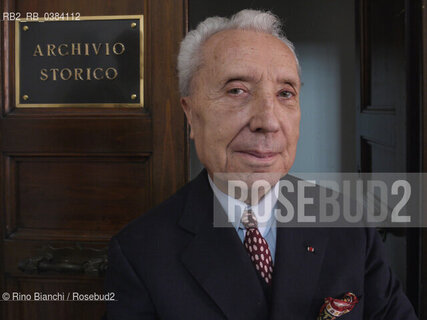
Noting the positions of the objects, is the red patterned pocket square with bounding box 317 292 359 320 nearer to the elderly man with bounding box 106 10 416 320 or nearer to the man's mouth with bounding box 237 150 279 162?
the elderly man with bounding box 106 10 416 320

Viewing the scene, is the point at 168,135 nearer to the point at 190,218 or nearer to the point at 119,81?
the point at 119,81

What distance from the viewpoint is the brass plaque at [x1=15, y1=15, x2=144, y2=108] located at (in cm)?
152

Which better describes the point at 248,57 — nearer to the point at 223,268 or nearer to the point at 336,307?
the point at 223,268

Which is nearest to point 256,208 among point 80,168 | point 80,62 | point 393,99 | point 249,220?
point 249,220

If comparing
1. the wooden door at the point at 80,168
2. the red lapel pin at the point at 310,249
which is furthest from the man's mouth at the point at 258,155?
the wooden door at the point at 80,168

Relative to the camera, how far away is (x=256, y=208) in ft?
3.80

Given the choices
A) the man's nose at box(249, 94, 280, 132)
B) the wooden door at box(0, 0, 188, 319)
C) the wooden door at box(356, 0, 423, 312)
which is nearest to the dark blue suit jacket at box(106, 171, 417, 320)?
the man's nose at box(249, 94, 280, 132)

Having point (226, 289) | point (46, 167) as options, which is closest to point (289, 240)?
point (226, 289)

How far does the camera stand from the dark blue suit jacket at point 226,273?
1076mm

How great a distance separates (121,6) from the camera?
1517mm

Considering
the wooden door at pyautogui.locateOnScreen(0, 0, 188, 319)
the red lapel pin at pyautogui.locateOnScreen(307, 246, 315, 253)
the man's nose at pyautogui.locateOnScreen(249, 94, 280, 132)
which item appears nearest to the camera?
the man's nose at pyautogui.locateOnScreen(249, 94, 280, 132)

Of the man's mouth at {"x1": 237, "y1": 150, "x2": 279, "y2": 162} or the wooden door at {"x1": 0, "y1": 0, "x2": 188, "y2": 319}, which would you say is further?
the wooden door at {"x1": 0, "y1": 0, "x2": 188, "y2": 319}

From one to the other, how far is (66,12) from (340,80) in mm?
1728

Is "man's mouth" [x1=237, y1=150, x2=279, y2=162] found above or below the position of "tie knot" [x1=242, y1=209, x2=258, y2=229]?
above
